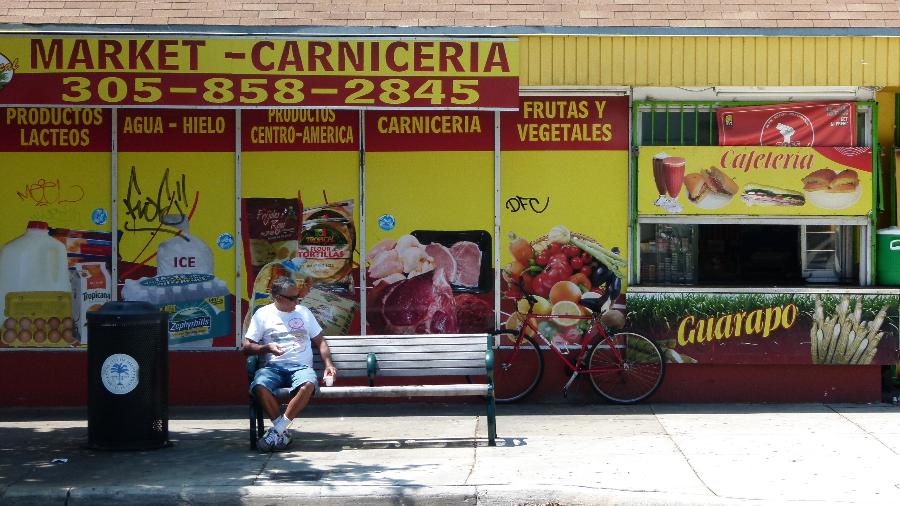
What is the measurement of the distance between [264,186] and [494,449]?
371 centimetres

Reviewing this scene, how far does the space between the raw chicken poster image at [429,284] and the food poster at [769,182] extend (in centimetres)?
169

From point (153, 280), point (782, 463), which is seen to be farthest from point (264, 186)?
point (782, 463)

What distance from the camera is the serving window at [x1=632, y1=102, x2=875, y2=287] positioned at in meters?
11.2

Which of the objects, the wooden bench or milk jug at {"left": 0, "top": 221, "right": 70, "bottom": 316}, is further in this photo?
milk jug at {"left": 0, "top": 221, "right": 70, "bottom": 316}

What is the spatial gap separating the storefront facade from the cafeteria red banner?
0.02 metres

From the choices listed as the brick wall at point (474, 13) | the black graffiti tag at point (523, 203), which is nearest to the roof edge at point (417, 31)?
the brick wall at point (474, 13)

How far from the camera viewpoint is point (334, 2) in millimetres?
11648

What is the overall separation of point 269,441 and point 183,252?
292 centimetres

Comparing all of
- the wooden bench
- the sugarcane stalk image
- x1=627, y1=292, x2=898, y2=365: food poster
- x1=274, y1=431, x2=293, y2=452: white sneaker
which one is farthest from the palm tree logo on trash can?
the sugarcane stalk image

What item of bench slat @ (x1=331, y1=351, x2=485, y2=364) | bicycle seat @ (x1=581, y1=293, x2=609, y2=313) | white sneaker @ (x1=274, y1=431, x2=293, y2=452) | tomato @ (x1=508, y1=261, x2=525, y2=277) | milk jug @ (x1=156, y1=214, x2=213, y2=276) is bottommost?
white sneaker @ (x1=274, y1=431, x2=293, y2=452)

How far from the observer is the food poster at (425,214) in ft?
37.0

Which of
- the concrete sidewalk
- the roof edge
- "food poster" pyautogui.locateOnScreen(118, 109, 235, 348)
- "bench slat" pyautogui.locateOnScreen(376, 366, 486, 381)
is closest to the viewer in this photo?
the concrete sidewalk

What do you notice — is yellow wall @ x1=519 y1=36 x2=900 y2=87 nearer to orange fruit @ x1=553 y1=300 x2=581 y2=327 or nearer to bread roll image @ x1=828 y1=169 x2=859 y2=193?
bread roll image @ x1=828 y1=169 x2=859 y2=193

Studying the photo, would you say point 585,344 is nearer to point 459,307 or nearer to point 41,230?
point 459,307
